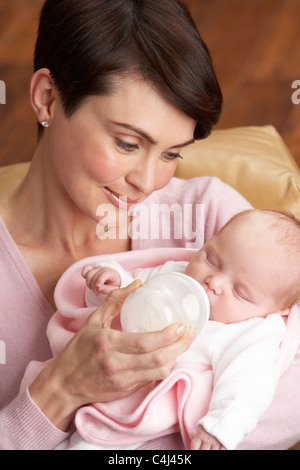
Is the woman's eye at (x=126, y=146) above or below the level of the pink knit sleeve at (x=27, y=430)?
above

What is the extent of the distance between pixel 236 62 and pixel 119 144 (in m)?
2.79

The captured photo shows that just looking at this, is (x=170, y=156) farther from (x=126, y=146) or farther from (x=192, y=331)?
(x=192, y=331)

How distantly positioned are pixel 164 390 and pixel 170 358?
0.44 feet

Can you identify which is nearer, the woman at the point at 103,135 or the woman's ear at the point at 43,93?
the woman at the point at 103,135

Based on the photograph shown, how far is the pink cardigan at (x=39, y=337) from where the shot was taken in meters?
1.34

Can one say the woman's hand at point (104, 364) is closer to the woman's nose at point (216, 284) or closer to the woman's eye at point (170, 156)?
the woman's nose at point (216, 284)

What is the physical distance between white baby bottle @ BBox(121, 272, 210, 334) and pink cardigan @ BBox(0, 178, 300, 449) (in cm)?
29

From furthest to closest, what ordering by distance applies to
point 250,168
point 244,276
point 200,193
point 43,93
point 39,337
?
point 250,168 → point 200,193 → point 39,337 → point 43,93 → point 244,276

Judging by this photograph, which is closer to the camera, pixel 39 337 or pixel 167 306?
pixel 167 306

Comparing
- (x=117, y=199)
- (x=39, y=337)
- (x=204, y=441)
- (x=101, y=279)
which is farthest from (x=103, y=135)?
(x=204, y=441)

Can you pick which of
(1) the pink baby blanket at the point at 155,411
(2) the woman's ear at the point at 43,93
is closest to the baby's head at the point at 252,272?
(1) the pink baby blanket at the point at 155,411

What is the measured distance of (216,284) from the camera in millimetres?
1354

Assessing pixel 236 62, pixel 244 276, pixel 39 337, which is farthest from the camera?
pixel 236 62
